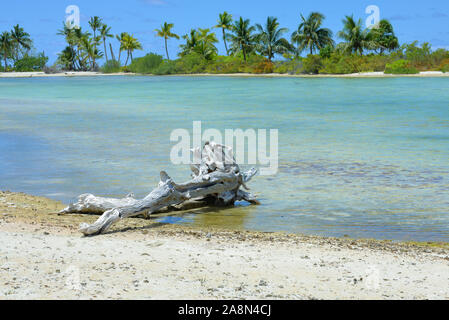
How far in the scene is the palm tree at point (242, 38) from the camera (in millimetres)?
98312

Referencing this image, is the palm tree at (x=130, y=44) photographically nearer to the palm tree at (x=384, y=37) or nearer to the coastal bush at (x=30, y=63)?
the coastal bush at (x=30, y=63)

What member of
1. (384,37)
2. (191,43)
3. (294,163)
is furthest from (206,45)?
(294,163)

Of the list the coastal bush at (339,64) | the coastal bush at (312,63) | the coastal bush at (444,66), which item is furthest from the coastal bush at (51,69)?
the coastal bush at (444,66)

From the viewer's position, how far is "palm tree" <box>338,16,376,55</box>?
83.1m

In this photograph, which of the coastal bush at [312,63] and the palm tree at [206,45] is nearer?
the coastal bush at [312,63]

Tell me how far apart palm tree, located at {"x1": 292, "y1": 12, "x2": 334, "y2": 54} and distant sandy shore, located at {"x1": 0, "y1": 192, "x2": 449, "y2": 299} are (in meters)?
86.9

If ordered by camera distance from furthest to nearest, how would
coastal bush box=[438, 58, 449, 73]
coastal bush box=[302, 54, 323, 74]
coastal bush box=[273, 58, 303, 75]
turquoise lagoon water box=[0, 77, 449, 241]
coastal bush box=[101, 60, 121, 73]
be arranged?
1. coastal bush box=[101, 60, 121, 73]
2. coastal bush box=[273, 58, 303, 75]
3. coastal bush box=[302, 54, 323, 74]
4. coastal bush box=[438, 58, 449, 73]
5. turquoise lagoon water box=[0, 77, 449, 241]

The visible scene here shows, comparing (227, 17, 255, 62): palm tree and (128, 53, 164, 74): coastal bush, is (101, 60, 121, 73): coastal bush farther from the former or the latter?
(227, 17, 255, 62): palm tree

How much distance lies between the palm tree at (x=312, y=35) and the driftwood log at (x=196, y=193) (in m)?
84.4

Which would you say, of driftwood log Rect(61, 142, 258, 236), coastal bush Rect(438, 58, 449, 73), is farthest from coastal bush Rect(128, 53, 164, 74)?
driftwood log Rect(61, 142, 258, 236)

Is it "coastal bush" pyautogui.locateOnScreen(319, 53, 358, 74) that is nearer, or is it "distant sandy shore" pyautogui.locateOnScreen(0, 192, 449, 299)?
"distant sandy shore" pyautogui.locateOnScreen(0, 192, 449, 299)

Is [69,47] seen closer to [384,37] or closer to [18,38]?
[18,38]
